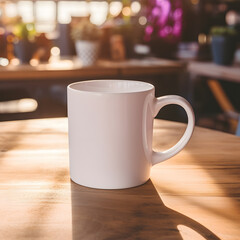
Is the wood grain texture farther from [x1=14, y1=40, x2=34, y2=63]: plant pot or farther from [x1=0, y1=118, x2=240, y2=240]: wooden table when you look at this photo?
[x1=0, y1=118, x2=240, y2=240]: wooden table

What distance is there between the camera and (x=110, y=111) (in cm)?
49

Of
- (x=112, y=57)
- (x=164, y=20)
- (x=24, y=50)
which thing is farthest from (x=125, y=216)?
(x=164, y=20)

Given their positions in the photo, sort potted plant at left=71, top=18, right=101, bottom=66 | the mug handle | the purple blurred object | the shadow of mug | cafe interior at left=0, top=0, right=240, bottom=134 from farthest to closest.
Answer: the purple blurred object
potted plant at left=71, top=18, right=101, bottom=66
cafe interior at left=0, top=0, right=240, bottom=134
the mug handle
the shadow of mug

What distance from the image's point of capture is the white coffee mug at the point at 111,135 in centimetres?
49

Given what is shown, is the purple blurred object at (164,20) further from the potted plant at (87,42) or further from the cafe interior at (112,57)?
the potted plant at (87,42)

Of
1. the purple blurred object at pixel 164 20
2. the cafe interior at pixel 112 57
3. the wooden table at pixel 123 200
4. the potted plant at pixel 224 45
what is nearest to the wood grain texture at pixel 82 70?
the cafe interior at pixel 112 57

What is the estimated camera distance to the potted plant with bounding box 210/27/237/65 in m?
2.15

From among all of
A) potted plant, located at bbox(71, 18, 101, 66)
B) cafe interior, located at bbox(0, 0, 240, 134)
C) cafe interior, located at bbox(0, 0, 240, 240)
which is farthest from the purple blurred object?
cafe interior, located at bbox(0, 0, 240, 240)

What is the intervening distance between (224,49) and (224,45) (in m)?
0.03

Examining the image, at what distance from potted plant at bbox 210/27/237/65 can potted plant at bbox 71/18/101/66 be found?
711mm

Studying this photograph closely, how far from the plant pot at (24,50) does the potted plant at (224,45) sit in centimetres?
109

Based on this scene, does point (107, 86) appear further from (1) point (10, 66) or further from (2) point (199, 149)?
(1) point (10, 66)

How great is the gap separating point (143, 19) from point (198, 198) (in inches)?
102

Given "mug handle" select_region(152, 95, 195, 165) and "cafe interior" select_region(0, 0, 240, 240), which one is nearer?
"cafe interior" select_region(0, 0, 240, 240)
